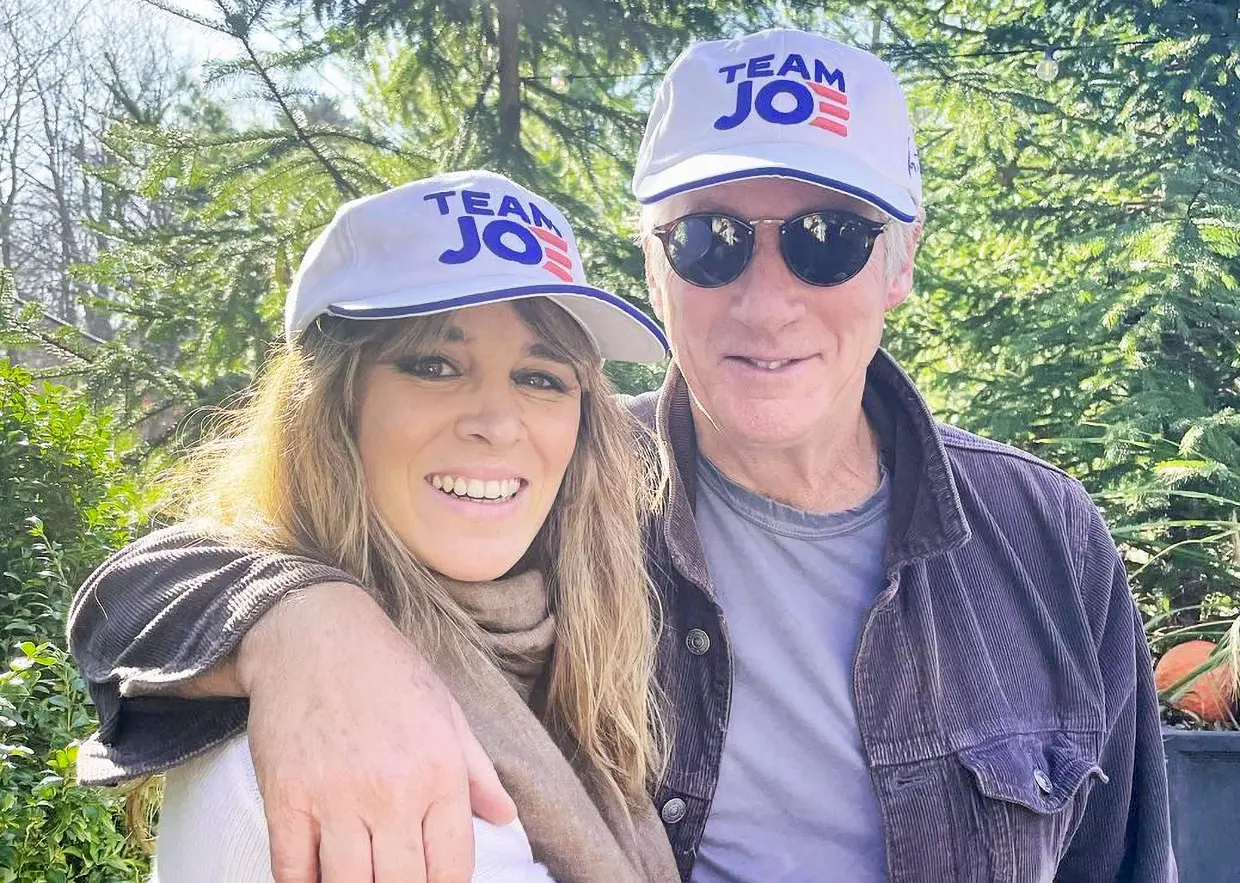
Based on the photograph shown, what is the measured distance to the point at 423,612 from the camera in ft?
4.77

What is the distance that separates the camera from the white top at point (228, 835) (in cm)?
110

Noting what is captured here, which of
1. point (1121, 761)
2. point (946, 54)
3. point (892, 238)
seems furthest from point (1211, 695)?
point (946, 54)

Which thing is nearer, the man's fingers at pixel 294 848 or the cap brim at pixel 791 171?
the man's fingers at pixel 294 848

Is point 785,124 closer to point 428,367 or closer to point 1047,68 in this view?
point 428,367

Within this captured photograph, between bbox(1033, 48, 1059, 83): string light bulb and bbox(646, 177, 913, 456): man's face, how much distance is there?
414 centimetres

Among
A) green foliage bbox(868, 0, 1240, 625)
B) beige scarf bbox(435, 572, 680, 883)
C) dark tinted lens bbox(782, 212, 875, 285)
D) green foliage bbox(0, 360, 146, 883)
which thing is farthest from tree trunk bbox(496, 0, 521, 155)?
beige scarf bbox(435, 572, 680, 883)

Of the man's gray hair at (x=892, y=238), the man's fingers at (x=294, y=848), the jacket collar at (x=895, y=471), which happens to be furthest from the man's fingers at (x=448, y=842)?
the man's gray hair at (x=892, y=238)

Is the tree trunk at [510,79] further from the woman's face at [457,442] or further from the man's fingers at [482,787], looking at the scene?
the man's fingers at [482,787]

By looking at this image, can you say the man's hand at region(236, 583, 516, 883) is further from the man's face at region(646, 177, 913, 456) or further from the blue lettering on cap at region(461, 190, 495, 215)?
the man's face at region(646, 177, 913, 456)

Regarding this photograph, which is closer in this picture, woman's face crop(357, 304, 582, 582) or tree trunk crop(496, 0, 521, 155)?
woman's face crop(357, 304, 582, 582)

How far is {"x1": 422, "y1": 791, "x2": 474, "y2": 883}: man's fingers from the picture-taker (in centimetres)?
108

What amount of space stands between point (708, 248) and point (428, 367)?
0.72m

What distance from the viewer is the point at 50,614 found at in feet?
10.3

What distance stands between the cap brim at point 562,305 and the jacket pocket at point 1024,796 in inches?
38.0
